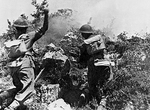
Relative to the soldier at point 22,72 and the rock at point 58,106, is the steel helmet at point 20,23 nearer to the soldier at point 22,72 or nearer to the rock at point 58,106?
the soldier at point 22,72

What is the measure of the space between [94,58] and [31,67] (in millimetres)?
1456

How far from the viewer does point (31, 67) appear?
6234mm

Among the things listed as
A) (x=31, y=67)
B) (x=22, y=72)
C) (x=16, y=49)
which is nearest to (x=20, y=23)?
(x=16, y=49)

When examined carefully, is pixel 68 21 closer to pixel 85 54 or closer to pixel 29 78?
pixel 85 54

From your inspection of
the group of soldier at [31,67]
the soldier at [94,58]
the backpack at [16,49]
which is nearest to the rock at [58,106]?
the group of soldier at [31,67]

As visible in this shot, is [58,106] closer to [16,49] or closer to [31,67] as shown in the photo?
[31,67]

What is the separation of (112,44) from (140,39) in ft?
2.82

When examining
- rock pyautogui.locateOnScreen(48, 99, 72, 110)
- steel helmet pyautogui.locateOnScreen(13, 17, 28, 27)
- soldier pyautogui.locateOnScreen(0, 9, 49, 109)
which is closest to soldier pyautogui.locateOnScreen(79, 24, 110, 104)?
rock pyautogui.locateOnScreen(48, 99, 72, 110)

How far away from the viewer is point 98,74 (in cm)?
651

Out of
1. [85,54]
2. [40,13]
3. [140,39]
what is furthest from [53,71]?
[40,13]

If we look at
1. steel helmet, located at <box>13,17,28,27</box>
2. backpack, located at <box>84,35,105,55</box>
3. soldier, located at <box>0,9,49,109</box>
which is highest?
steel helmet, located at <box>13,17,28,27</box>

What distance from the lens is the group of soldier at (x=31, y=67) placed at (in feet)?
19.7

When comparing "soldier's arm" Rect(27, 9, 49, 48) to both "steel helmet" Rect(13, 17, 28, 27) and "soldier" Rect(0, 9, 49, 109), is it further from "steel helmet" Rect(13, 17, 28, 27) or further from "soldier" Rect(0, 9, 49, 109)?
"steel helmet" Rect(13, 17, 28, 27)

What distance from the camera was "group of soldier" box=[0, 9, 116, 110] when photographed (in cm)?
602
